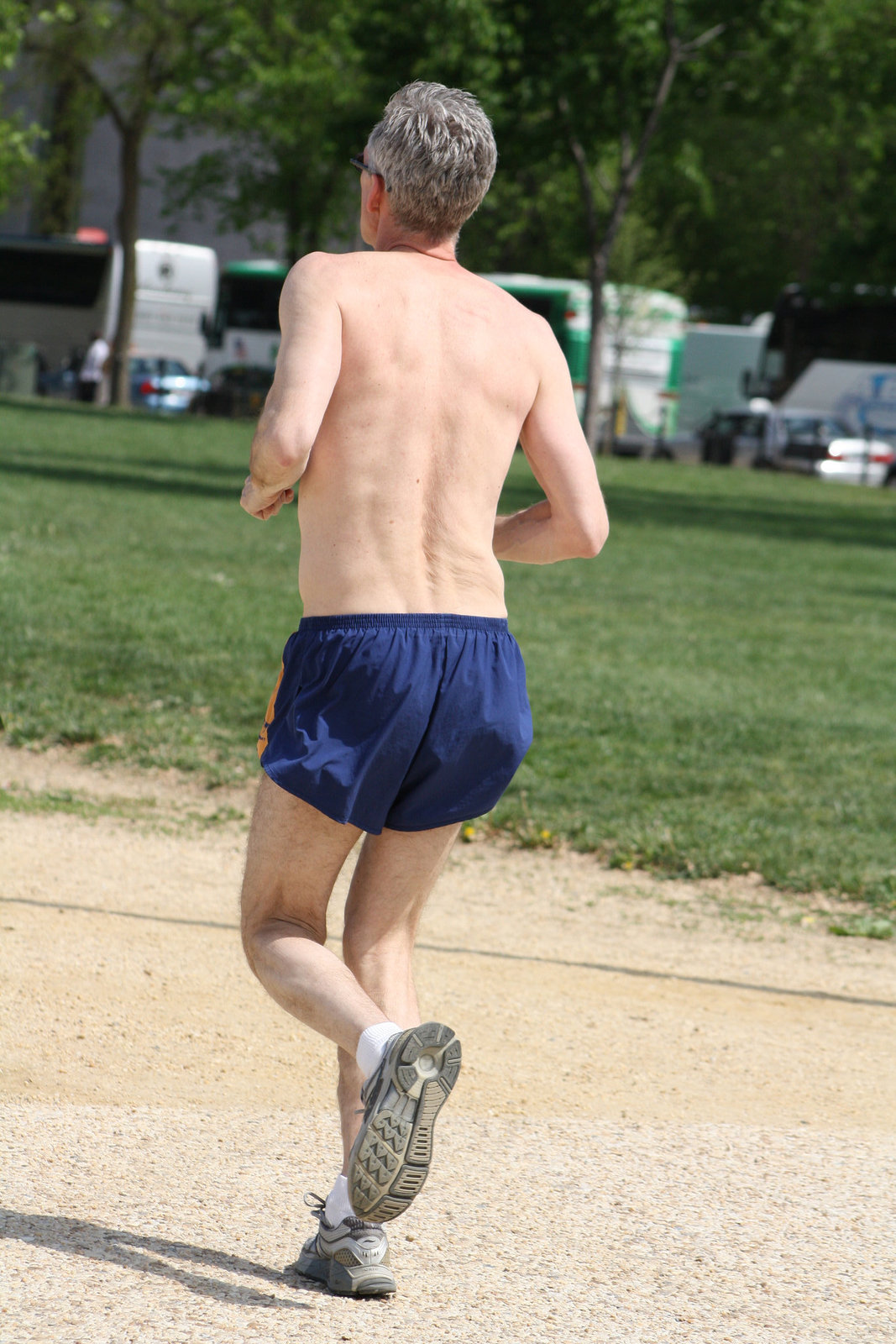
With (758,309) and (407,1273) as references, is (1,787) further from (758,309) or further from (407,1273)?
(758,309)

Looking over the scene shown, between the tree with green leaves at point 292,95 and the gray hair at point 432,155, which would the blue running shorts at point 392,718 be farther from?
the tree with green leaves at point 292,95

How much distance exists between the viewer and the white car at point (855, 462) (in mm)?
34812

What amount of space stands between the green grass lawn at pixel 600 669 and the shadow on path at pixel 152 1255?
3.95 metres

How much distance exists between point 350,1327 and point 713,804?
5028 mm

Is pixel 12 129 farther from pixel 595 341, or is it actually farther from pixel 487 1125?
pixel 487 1125

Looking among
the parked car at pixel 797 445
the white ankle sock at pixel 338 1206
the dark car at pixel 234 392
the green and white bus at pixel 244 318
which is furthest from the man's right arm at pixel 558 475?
the green and white bus at pixel 244 318

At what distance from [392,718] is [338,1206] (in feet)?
2.94

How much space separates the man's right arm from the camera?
9.66 ft

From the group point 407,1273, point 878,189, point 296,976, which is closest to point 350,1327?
point 407,1273

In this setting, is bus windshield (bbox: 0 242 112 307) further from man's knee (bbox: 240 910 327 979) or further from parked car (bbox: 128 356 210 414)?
man's knee (bbox: 240 910 327 979)

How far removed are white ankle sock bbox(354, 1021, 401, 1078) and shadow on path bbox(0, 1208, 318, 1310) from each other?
479 mm

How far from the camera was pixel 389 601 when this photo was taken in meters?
2.79

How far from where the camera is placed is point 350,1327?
108 inches

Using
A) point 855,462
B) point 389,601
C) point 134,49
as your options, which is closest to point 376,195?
point 389,601
